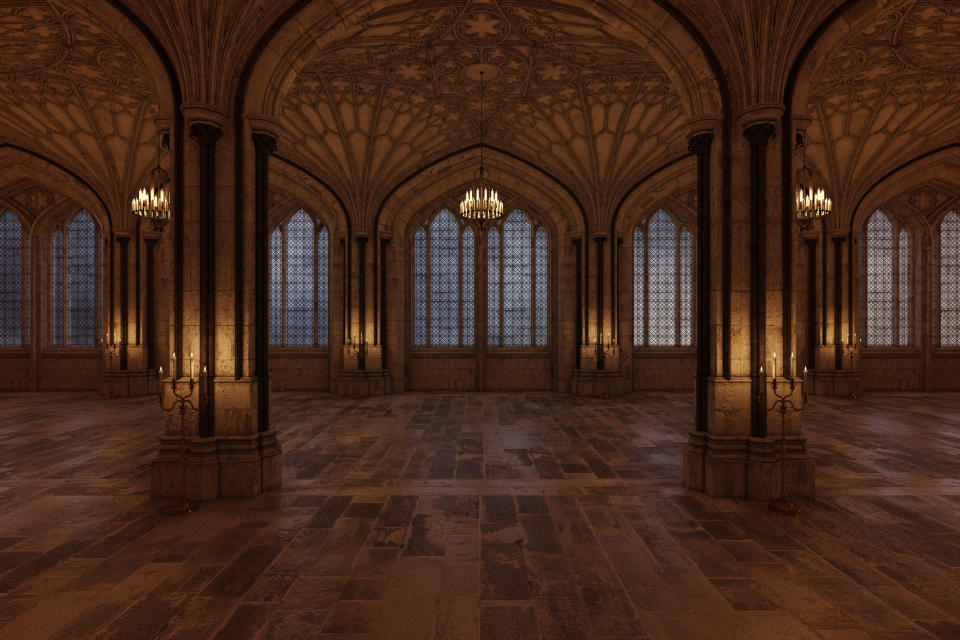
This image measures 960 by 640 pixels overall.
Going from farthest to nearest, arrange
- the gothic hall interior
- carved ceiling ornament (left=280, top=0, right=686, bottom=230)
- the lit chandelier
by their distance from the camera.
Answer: the lit chandelier
carved ceiling ornament (left=280, top=0, right=686, bottom=230)
the gothic hall interior

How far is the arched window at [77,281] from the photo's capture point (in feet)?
55.3

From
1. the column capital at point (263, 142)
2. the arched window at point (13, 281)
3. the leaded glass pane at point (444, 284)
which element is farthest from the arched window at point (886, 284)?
the arched window at point (13, 281)

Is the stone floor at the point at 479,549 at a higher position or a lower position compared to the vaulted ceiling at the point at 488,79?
lower

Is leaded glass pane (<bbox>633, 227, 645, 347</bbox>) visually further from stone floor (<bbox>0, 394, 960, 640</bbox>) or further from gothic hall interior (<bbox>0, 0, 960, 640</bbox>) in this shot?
stone floor (<bbox>0, 394, 960, 640</bbox>)

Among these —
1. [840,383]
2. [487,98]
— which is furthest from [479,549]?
[840,383]

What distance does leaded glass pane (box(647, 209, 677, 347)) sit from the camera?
17.4m

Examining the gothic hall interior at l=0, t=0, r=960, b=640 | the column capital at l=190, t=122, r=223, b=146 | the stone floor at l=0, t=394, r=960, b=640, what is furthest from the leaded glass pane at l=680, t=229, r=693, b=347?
the column capital at l=190, t=122, r=223, b=146

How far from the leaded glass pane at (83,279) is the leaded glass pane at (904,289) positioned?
90.4ft

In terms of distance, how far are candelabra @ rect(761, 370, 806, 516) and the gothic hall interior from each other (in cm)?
4

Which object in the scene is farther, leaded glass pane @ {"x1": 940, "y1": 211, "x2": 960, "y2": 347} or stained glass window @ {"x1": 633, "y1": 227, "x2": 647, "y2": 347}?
stained glass window @ {"x1": 633, "y1": 227, "x2": 647, "y2": 347}

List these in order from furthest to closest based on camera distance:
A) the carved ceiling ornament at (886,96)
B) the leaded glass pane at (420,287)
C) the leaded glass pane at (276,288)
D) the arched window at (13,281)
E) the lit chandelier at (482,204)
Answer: the leaded glass pane at (276,288), the leaded glass pane at (420,287), the arched window at (13,281), the lit chandelier at (482,204), the carved ceiling ornament at (886,96)

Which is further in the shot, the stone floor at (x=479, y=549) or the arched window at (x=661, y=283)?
the arched window at (x=661, y=283)

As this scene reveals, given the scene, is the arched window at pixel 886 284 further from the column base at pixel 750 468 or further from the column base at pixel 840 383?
the column base at pixel 750 468

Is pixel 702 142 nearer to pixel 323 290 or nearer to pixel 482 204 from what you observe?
pixel 482 204
